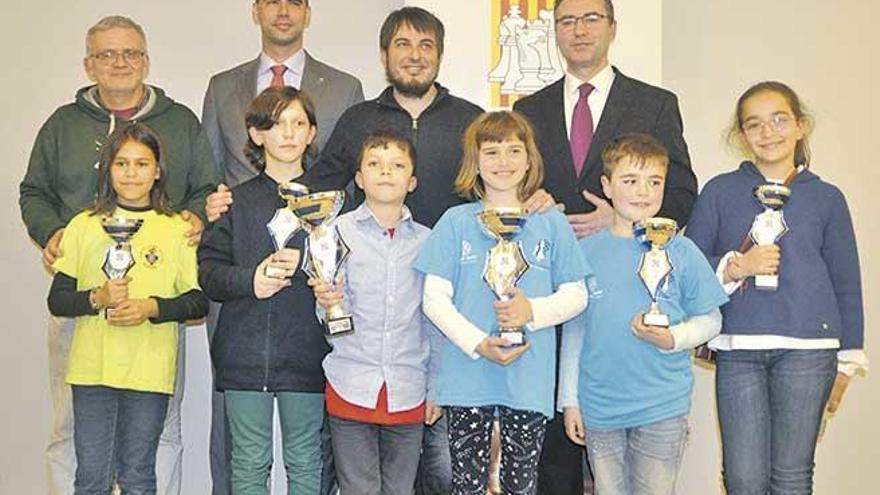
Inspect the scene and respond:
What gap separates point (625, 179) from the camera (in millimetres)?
3191

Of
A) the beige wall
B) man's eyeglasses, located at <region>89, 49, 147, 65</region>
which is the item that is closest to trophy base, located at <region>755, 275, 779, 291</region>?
the beige wall

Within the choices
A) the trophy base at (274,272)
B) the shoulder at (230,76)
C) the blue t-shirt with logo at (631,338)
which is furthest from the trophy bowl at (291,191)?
the shoulder at (230,76)

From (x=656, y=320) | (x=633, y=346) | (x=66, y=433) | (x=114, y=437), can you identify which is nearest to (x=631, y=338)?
(x=633, y=346)

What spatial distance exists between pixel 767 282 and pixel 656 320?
1.61 feet

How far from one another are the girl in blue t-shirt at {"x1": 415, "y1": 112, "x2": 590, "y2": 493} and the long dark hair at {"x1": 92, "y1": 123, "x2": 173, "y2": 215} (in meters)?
1.14

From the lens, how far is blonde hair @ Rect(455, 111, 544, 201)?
3207 mm

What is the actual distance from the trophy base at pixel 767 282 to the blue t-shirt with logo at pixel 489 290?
25.1 inches

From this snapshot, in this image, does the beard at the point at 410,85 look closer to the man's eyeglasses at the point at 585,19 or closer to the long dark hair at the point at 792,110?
the man's eyeglasses at the point at 585,19

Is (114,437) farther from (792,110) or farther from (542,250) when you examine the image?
(792,110)

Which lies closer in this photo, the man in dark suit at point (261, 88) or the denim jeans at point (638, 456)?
the denim jeans at point (638, 456)

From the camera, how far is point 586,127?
3713 mm

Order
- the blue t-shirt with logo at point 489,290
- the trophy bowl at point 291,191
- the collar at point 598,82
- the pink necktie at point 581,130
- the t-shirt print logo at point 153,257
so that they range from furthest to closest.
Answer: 1. the collar at point 598,82
2. the pink necktie at point 581,130
3. the t-shirt print logo at point 153,257
4. the trophy bowl at point 291,191
5. the blue t-shirt with logo at point 489,290

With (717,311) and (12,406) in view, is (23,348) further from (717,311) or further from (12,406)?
(717,311)

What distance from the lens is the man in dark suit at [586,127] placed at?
355 centimetres
